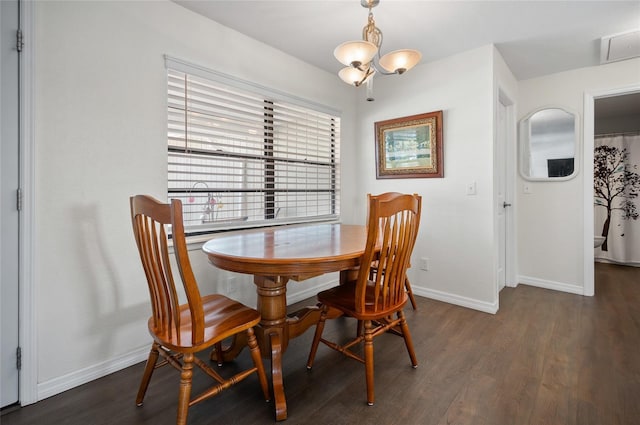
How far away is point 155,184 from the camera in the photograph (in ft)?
6.67

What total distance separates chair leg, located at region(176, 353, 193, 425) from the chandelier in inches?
63.6

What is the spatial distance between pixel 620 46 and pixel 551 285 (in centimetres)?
229

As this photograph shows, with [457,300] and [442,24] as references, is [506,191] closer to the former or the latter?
[457,300]

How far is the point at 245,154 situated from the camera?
2.61 metres

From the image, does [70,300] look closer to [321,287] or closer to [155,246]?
[155,246]

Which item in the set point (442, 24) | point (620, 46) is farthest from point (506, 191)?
point (442, 24)

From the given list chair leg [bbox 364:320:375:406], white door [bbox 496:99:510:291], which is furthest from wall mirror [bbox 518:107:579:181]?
chair leg [bbox 364:320:375:406]

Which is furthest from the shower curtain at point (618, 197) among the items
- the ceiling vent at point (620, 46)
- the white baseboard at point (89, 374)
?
the white baseboard at point (89, 374)

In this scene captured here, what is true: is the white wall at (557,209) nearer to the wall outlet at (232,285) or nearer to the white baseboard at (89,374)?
the wall outlet at (232,285)

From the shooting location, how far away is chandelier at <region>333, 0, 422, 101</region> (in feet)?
5.40

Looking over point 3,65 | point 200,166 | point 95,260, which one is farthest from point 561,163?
point 3,65

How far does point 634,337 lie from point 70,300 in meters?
3.63

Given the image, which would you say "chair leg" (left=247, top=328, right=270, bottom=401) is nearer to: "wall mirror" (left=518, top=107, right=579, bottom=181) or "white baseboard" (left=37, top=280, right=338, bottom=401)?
"white baseboard" (left=37, top=280, right=338, bottom=401)

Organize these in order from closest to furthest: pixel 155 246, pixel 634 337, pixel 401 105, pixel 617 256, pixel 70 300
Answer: pixel 155 246 < pixel 70 300 < pixel 634 337 < pixel 401 105 < pixel 617 256
